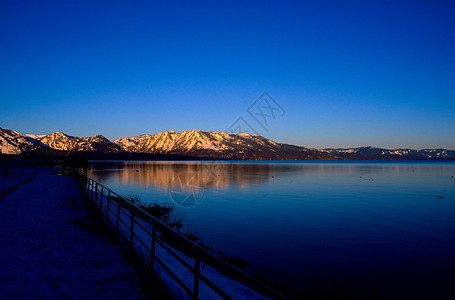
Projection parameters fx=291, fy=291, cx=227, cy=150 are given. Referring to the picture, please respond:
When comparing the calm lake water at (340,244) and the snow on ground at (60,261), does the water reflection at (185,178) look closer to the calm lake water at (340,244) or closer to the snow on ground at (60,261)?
the calm lake water at (340,244)

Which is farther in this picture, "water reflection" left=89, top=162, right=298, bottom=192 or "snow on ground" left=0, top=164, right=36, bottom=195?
"water reflection" left=89, top=162, right=298, bottom=192

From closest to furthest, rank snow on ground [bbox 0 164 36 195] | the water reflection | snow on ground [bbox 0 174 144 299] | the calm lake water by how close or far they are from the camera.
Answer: snow on ground [bbox 0 174 144 299] → the calm lake water → snow on ground [bbox 0 164 36 195] → the water reflection

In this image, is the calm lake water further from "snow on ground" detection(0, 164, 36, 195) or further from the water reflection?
the water reflection

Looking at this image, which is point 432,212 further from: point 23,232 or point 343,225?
point 23,232

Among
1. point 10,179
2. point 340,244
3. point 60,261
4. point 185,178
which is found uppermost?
point 10,179

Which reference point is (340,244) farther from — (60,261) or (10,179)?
(10,179)

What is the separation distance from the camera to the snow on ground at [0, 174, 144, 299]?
6.18m

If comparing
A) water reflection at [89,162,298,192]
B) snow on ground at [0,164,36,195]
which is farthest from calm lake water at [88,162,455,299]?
water reflection at [89,162,298,192]

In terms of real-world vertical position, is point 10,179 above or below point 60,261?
above

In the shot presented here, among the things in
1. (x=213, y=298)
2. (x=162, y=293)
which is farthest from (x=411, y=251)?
(x=162, y=293)

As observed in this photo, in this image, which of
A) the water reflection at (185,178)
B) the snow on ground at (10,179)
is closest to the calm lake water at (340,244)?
the snow on ground at (10,179)

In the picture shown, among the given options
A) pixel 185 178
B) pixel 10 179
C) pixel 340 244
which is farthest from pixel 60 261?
pixel 185 178

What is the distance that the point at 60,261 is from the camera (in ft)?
25.8

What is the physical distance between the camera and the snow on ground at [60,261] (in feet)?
20.3
